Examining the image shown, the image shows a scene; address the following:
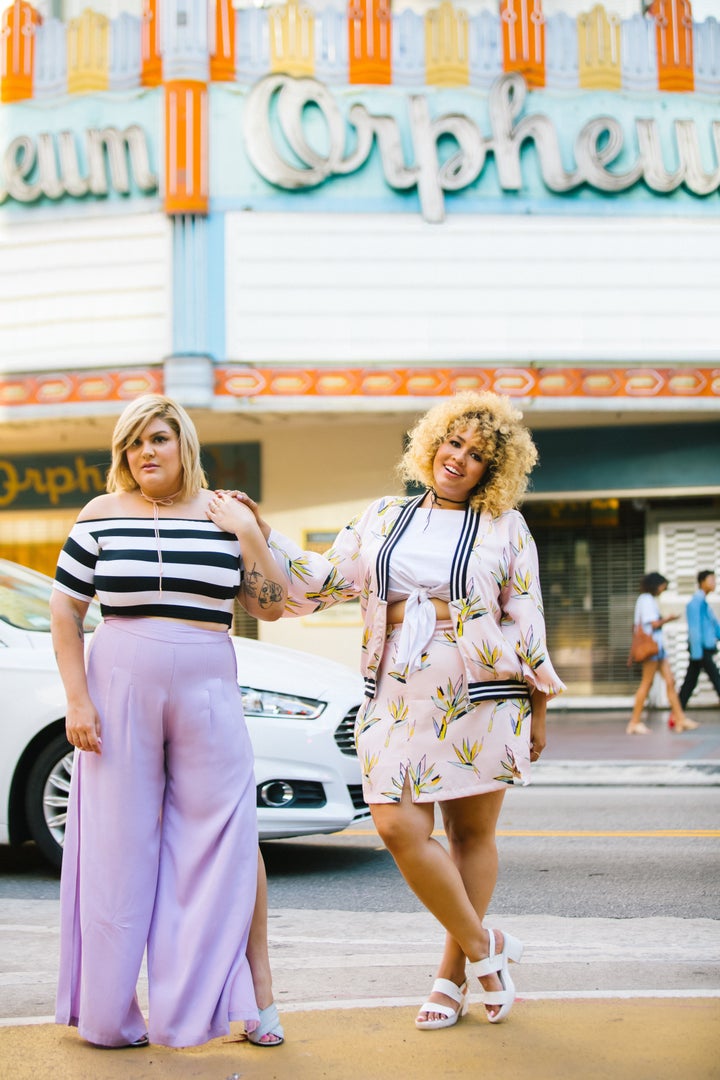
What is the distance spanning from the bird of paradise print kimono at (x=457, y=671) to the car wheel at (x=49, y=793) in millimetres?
2914

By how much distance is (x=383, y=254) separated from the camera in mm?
16125

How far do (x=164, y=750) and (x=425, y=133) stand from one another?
44.2ft

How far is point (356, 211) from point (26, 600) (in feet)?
32.3

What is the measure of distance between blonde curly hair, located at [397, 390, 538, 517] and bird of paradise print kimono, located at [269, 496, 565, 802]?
78 mm

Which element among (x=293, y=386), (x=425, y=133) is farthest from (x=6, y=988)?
(x=425, y=133)

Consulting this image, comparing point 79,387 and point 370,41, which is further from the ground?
point 370,41

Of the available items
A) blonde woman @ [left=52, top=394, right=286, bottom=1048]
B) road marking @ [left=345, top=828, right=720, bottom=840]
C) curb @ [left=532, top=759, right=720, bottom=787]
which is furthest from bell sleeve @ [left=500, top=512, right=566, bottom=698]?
curb @ [left=532, top=759, right=720, bottom=787]

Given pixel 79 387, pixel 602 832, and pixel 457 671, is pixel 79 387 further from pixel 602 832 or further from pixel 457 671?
pixel 457 671

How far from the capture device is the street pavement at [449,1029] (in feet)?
11.6

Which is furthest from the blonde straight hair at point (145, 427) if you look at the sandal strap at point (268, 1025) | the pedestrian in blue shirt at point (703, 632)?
the pedestrian in blue shirt at point (703, 632)

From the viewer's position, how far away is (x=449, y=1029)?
12.8 feet

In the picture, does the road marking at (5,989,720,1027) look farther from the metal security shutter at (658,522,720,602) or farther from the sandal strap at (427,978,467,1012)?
the metal security shutter at (658,522,720,602)

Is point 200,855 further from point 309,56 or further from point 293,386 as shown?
point 309,56

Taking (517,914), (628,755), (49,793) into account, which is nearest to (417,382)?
(628,755)
